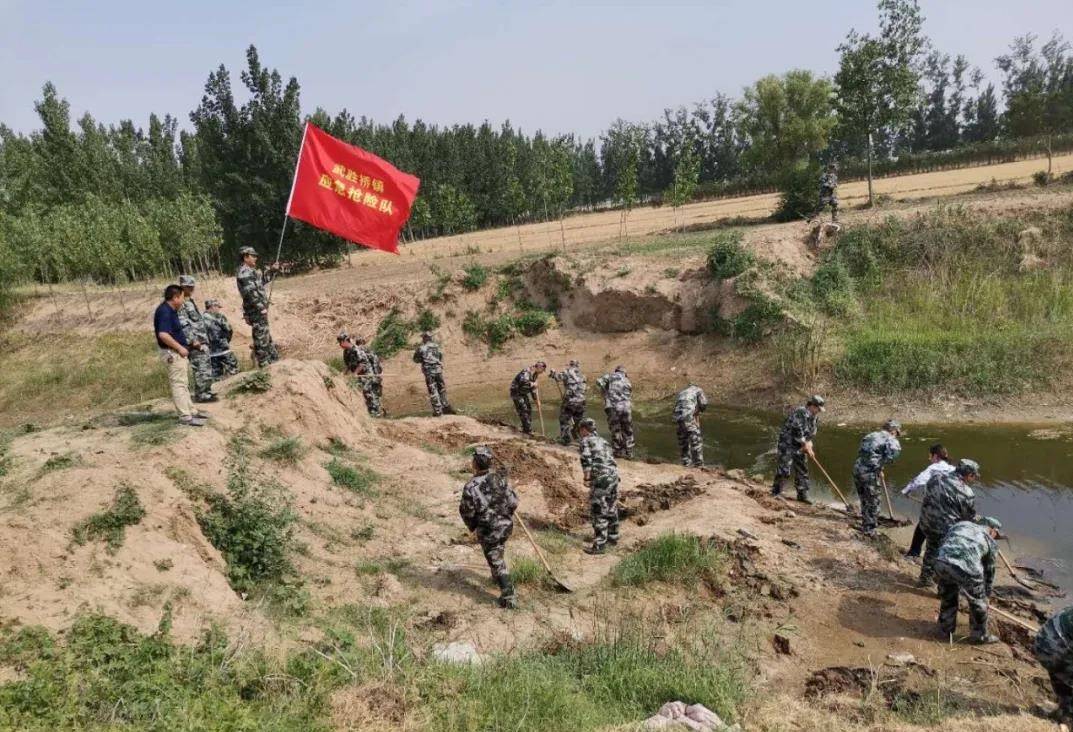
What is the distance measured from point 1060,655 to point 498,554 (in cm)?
585

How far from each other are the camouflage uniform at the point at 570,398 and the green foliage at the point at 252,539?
799 centimetres

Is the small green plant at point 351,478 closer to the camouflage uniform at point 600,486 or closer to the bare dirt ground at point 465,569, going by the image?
the bare dirt ground at point 465,569

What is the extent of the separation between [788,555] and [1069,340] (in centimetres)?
1248

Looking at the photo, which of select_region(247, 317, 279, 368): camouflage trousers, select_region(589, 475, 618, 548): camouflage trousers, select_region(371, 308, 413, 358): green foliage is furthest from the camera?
select_region(371, 308, 413, 358): green foliage

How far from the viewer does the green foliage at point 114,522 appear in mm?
7422

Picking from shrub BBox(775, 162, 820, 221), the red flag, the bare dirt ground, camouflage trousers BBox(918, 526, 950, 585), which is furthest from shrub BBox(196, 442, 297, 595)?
shrub BBox(775, 162, 820, 221)

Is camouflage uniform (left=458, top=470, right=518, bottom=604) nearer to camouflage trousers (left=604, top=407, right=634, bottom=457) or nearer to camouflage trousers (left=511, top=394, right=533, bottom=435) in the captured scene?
camouflage trousers (left=604, top=407, right=634, bottom=457)

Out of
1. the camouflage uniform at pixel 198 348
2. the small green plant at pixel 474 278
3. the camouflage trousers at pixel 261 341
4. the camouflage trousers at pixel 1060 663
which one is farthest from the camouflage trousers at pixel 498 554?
the small green plant at pixel 474 278

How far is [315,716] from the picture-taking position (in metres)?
5.53

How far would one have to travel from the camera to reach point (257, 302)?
13250mm

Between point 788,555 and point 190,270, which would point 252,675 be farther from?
point 190,270

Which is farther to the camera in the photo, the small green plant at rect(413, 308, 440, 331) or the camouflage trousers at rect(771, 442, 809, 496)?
the small green plant at rect(413, 308, 440, 331)

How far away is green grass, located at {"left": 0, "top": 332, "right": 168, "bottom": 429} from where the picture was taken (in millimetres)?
22312

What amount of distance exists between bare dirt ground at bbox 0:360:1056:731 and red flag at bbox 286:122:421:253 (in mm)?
2915
